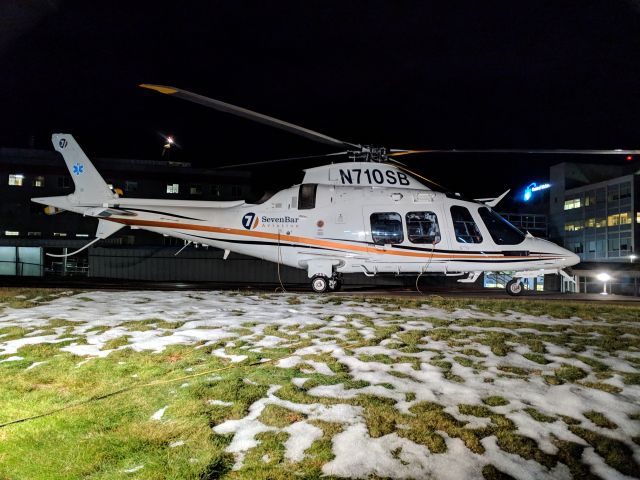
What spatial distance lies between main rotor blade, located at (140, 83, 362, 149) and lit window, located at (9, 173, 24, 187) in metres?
34.5

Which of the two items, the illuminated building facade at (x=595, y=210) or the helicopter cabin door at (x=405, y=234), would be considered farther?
the illuminated building facade at (x=595, y=210)

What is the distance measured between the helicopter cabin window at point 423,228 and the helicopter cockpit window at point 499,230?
56.4 inches

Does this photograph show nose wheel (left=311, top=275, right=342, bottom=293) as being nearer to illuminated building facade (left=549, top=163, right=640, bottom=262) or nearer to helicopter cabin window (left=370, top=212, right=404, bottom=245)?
helicopter cabin window (left=370, top=212, right=404, bottom=245)

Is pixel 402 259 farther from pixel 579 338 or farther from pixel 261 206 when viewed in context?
pixel 579 338

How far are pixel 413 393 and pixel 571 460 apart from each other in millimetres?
1495

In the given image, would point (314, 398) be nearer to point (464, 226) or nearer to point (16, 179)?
point (464, 226)

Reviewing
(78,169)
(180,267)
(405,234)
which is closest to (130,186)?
(180,267)

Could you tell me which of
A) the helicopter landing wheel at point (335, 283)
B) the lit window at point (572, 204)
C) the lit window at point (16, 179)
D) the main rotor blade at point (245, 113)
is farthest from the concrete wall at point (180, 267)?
the lit window at point (572, 204)

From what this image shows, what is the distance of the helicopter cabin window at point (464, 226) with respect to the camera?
12445 mm

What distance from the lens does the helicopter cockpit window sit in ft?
40.9

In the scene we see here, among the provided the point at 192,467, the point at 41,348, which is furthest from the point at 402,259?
the point at 192,467

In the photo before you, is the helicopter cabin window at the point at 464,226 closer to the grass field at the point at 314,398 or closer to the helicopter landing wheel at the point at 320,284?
the helicopter landing wheel at the point at 320,284

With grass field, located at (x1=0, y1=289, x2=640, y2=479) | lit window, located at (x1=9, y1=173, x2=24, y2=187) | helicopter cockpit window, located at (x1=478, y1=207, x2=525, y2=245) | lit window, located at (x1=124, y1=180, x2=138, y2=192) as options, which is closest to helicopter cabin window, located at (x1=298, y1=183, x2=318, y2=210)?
helicopter cockpit window, located at (x1=478, y1=207, x2=525, y2=245)

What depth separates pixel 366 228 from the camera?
12.7 m
